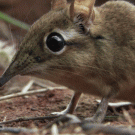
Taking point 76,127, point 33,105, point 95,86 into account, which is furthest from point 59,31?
point 33,105

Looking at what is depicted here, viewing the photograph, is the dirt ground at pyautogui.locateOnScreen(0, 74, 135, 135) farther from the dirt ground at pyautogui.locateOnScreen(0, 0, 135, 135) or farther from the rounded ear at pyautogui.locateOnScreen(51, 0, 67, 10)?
the rounded ear at pyautogui.locateOnScreen(51, 0, 67, 10)

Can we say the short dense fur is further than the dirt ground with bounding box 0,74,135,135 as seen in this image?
No

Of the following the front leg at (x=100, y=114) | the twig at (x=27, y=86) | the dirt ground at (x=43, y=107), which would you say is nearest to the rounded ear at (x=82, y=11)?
the front leg at (x=100, y=114)

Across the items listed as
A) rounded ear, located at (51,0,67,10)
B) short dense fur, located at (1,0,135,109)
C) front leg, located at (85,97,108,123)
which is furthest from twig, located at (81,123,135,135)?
rounded ear, located at (51,0,67,10)

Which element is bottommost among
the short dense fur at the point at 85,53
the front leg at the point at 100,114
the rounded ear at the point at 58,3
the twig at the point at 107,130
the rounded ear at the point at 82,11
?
the twig at the point at 107,130

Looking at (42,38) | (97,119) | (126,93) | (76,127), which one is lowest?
(76,127)

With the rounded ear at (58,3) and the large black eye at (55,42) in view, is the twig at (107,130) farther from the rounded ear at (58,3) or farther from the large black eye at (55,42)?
the rounded ear at (58,3)

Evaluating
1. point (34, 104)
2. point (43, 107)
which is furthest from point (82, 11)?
point (34, 104)

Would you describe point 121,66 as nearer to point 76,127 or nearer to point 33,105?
point 76,127
